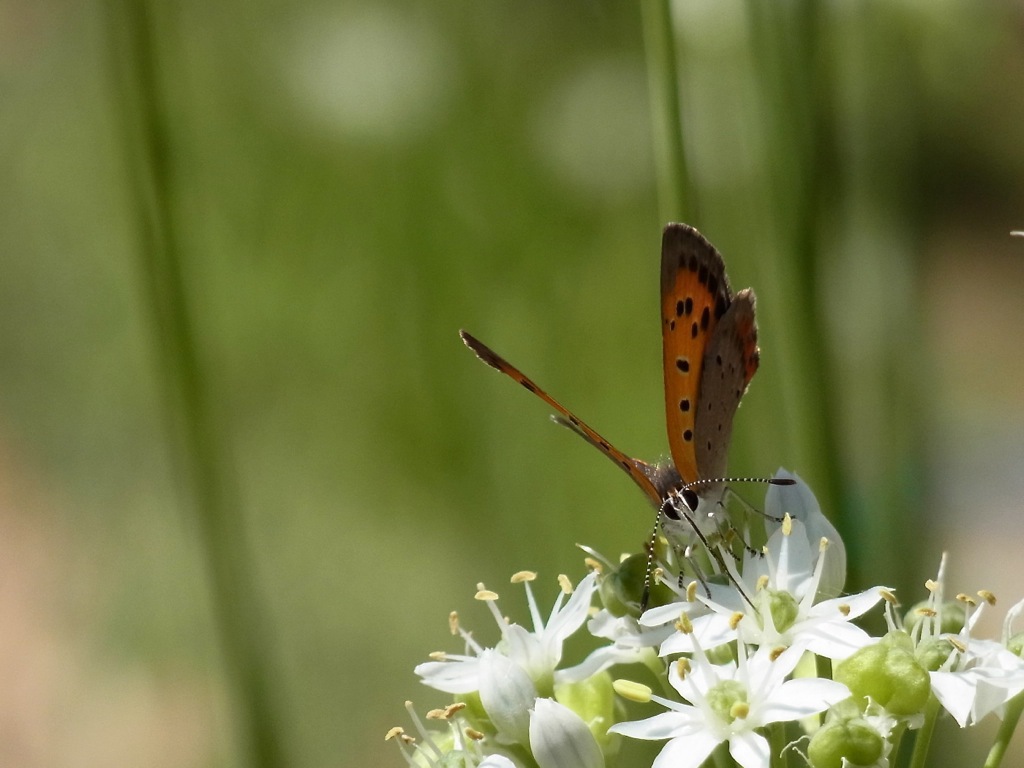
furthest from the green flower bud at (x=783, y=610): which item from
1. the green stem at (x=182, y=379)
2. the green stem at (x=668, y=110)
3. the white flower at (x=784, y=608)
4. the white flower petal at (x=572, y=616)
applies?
the green stem at (x=182, y=379)

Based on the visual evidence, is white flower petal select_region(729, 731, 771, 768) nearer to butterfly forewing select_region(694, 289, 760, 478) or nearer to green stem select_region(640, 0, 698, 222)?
butterfly forewing select_region(694, 289, 760, 478)

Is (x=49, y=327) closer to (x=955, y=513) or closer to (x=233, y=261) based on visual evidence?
(x=233, y=261)

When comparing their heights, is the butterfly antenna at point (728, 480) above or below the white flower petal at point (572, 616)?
above

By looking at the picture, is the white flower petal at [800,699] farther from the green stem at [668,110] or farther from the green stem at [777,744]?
the green stem at [668,110]

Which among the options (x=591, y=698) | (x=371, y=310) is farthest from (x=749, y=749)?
(x=371, y=310)

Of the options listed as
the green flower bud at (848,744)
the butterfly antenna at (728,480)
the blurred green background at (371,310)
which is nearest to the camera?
the green flower bud at (848,744)

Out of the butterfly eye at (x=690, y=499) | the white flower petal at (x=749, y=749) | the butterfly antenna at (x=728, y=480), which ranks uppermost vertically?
the butterfly antenna at (x=728, y=480)

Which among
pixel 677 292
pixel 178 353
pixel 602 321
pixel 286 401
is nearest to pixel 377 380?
pixel 286 401

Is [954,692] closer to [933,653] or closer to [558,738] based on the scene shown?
[933,653]
